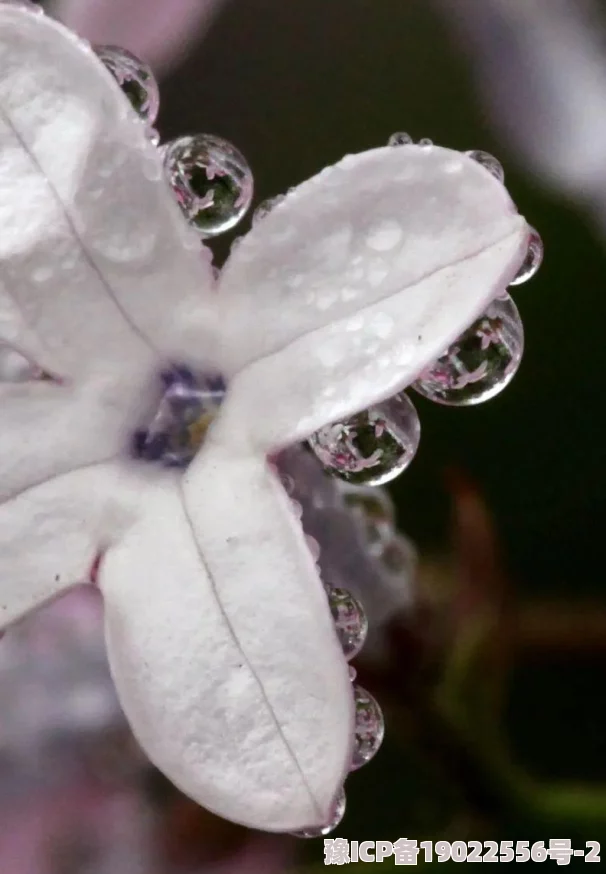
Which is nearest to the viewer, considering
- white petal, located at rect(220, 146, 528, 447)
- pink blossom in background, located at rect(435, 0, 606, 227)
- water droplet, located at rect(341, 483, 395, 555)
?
white petal, located at rect(220, 146, 528, 447)

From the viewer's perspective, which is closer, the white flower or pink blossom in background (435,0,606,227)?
A: the white flower

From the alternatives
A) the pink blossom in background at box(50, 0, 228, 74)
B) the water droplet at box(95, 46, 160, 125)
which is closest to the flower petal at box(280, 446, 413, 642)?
the water droplet at box(95, 46, 160, 125)

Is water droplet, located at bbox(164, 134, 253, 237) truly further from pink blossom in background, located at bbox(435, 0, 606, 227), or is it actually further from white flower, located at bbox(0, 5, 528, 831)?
pink blossom in background, located at bbox(435, 0, 606, 227)

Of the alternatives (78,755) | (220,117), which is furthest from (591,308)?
(78,755)

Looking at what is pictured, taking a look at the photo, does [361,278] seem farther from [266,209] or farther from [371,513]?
[371,513]

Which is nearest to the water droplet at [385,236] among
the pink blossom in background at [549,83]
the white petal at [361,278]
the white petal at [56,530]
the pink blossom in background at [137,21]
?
the white petal at [361,278]

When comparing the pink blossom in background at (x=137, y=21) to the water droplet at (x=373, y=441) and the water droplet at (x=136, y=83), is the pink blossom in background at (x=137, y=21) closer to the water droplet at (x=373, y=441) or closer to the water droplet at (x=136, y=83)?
A: the water droplet at (x=136, y=83)

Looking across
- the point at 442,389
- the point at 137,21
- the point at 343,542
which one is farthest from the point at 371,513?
the point at 137,21
